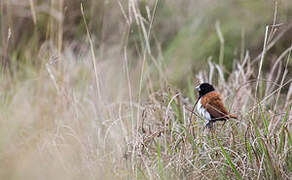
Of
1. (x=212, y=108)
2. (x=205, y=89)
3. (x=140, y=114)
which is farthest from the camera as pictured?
(x=140, y=114)

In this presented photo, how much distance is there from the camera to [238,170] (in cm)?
213

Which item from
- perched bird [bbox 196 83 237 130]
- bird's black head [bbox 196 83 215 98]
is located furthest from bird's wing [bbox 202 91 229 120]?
bird's black head [bbox 196 83 215 98]

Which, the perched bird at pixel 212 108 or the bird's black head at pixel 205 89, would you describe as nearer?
the perched bird at pixel 212 108

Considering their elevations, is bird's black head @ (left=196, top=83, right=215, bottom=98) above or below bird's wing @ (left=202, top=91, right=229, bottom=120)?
above

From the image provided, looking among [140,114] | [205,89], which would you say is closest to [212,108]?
[205,89]

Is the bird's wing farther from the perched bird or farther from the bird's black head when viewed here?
the bird's black head

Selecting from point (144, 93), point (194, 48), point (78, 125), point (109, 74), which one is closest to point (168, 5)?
point (194, 48)

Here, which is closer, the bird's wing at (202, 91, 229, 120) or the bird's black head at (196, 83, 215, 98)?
the bird's wing at (202, 91, 229, 120)

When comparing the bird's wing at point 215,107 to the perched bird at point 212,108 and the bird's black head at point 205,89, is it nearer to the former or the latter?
the perched bird at point 212,108

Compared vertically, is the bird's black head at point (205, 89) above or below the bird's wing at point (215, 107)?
above

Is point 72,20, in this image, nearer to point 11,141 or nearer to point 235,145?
point 11,141

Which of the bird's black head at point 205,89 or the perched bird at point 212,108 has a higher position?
the bird's black head at point 205,89

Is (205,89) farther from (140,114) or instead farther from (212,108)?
(140,114)

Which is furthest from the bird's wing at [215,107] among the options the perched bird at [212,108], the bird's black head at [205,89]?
the bird's black head at [205,89]
